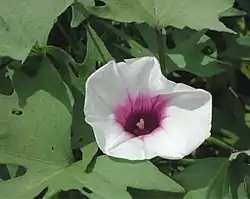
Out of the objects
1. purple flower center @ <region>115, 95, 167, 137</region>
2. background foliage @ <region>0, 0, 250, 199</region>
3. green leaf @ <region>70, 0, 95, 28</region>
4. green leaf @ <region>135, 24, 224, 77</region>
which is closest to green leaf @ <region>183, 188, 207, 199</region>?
background foliage @ <region>0, 0, 250, 199</region>

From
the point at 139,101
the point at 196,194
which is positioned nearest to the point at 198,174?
the point at 196,194

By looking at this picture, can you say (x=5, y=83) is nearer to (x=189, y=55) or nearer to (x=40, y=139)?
(x=40, y=139)

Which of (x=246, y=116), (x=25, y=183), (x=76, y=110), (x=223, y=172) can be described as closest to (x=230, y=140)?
(x=246, y=116)

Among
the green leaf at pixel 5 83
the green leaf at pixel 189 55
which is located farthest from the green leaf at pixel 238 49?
the green leaf at pixel 5 83

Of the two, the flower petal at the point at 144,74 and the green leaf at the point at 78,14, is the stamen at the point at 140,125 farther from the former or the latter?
the green leaf at the point at 78,14

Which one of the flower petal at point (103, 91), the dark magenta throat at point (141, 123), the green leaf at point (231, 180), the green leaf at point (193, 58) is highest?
the flower petal at point (103, 91)

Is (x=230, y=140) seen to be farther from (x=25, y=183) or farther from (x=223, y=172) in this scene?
(x=25, y=183)
